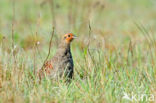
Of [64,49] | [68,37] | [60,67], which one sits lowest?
[60,67]

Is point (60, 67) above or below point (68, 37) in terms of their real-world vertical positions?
below

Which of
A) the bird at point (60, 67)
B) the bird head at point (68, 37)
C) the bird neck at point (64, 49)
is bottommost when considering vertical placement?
the bird at point (60, 67)

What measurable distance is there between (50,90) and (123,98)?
734mm

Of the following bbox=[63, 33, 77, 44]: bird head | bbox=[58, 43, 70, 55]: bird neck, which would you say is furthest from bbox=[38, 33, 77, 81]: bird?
bbox=[63, 33, 77, 44]: bird head

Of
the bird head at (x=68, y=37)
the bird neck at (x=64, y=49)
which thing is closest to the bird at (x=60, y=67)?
the bird neck at (x=64, y=49)

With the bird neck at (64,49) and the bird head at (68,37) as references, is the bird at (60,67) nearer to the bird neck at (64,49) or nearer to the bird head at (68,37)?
the bird neck at (64,49)

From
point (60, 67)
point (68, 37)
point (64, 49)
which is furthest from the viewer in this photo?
point (68, 37)

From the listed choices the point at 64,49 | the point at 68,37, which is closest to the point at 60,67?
the point at 64,49

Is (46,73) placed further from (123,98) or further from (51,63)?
(123,98)

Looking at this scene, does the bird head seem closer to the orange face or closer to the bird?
the orange face

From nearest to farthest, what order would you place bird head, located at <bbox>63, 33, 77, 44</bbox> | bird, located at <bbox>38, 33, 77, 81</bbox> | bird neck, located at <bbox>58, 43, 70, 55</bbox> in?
bird, located at <bbox>38, 33, 77, 81</bbox>, bird neck, located at <bbox>58, 43, 70, 55</bbox>, bird head, located at <bbox>63, 33, 77, 44</bbox>

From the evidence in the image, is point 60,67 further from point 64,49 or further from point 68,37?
point 68,37

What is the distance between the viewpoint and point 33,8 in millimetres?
13086

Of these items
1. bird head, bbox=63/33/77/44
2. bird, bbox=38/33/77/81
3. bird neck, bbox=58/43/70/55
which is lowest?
bird, bbox=38/33/77/81
